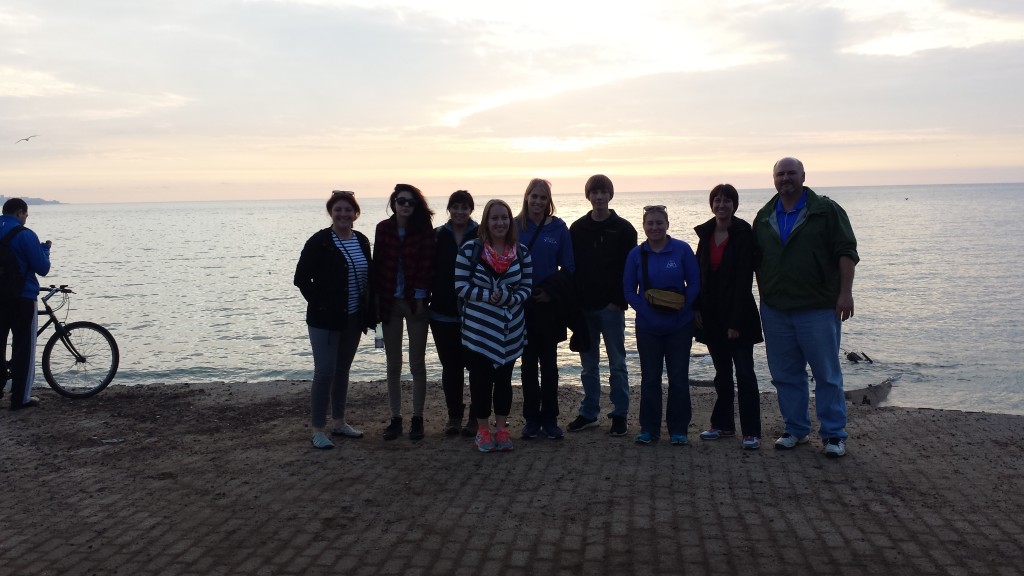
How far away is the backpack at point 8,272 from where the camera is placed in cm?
805

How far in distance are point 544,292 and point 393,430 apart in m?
1.88

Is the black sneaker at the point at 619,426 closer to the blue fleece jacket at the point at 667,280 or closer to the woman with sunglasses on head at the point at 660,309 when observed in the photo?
the woman with sunglasses on head at the point at 660,309

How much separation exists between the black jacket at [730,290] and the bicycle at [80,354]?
21.3 feet

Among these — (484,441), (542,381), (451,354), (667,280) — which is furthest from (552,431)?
(667,280)

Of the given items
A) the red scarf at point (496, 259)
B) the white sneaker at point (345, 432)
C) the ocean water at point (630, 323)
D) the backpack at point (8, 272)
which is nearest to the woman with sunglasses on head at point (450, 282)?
the red scarf at point (496, 259)

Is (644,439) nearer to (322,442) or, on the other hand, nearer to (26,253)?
(322,442)

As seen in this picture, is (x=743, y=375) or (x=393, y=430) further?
(x=393, y=430)

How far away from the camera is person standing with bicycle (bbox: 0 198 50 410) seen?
811 centimetres

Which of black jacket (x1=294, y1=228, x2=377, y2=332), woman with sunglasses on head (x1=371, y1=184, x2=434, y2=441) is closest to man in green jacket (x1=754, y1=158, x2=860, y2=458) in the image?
woman with sunglasses on head (x1=371, y1=184, x2=434, y2=441)

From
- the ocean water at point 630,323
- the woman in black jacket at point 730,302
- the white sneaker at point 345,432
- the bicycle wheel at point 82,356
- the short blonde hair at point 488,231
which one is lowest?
the ocean water at point 630,323

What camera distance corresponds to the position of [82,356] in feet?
29.7

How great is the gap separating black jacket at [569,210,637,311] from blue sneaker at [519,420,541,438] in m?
1.11

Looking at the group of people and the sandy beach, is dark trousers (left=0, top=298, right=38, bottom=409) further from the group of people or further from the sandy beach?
the group of people

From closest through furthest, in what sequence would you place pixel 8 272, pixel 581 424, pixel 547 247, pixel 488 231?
1. pixel 488 231
2. pixel 547 247
3. pixel 581 424
4. pixel 8 272
